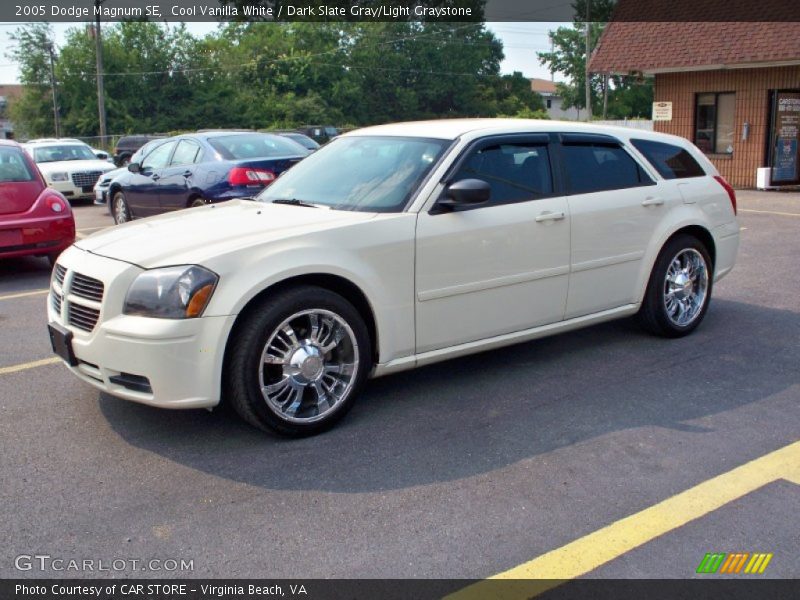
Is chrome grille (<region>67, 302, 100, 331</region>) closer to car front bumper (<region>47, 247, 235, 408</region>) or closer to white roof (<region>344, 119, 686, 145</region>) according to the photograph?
car front bumper (<region>47, 247, 235, 408</region>)

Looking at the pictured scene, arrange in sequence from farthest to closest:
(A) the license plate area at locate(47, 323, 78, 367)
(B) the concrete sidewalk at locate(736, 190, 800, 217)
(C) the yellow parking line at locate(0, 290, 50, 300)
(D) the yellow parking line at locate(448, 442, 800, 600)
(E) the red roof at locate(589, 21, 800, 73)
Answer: (E) the red roof at locate(589, 21, 800, 73), (B) the concrete sidewalk at locate(736, 190, 800, 217), (C) the yellow parking line at locate(0, 290, 50, 300), (A) the license plate area at locate(47, 323, 78, 367), (D) the yellow parking line at locate(448, 442, 800, 600)

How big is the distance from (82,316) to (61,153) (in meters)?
17.8

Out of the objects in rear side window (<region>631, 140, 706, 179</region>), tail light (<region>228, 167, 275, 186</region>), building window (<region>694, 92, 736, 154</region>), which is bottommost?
tail light (<region>228, 167, 275, 186</region>)

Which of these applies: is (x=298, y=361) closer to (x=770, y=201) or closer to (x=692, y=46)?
(x=770, y=201)

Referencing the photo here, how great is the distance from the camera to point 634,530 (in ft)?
11.4

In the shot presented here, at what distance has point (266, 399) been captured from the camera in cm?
429

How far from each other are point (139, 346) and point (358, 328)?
3.73 feet

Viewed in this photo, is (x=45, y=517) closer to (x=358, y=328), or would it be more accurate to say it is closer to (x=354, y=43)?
(x=358, y=328)

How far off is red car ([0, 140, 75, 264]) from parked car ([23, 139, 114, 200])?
8.71m

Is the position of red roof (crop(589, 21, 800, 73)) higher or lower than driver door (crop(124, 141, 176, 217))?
higher

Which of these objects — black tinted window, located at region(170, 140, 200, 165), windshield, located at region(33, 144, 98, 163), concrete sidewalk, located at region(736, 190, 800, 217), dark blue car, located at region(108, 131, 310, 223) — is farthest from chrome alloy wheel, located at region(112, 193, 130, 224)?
concrete sidewalk, located at region(736, 190, 800, 217)

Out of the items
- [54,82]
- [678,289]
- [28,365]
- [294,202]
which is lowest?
[28,365]

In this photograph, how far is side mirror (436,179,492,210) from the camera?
15.6ft

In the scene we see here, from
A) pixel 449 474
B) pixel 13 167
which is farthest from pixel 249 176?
pixel 449 474
